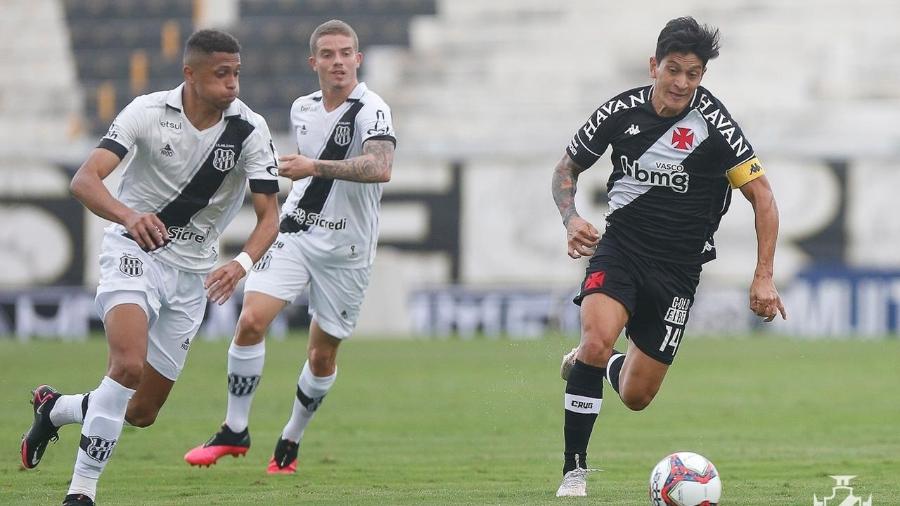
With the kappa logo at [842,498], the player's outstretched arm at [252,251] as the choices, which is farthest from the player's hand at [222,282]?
the kappa logo at [842,498]

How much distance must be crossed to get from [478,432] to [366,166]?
147 inches

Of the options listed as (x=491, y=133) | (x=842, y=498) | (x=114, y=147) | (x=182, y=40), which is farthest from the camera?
(x=182, y=40)

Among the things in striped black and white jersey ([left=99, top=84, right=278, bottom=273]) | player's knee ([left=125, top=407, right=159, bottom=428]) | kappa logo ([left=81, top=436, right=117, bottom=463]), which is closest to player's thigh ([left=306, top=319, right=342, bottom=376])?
player's knee ([left=125, top=407, right=159, bottom=428])

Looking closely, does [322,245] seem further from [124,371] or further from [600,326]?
[124,371]

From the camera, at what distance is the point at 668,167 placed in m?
8.09

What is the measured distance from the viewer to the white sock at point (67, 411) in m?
7.95

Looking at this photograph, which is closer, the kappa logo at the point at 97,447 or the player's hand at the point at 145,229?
the kappa logo at the point at 97,447

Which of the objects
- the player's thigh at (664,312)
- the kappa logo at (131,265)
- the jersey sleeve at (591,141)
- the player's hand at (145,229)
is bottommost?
the player's thigh at (664,312)

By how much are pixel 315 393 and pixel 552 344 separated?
16.7 meters

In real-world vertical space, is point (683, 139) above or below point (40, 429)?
above

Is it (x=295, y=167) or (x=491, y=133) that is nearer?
(x=295, y=167)

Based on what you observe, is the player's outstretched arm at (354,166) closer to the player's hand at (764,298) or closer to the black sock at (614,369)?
the black sock at (614,369)

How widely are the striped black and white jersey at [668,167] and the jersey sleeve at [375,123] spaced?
149 centimetres

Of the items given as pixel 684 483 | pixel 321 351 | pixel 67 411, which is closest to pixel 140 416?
pixel 67 411
